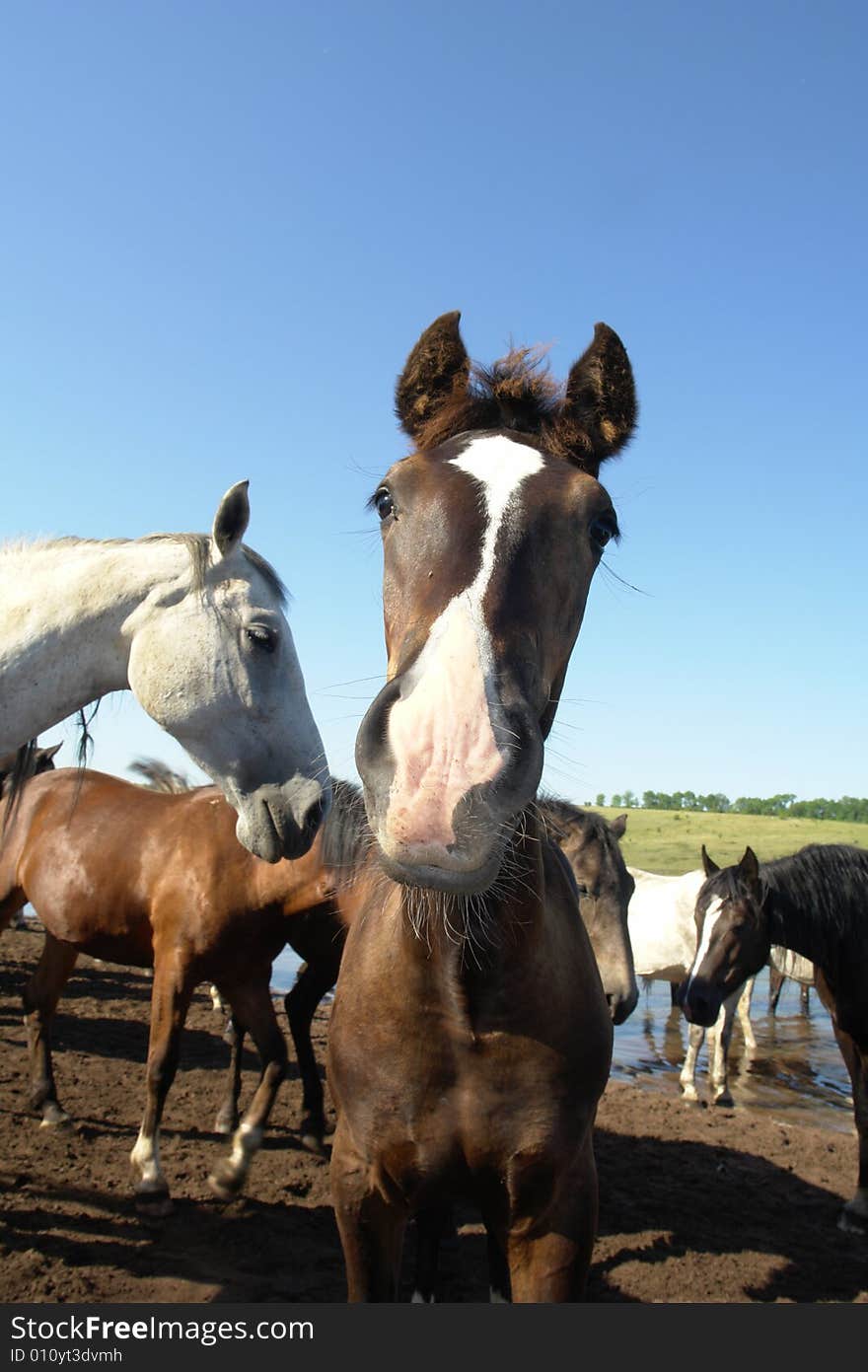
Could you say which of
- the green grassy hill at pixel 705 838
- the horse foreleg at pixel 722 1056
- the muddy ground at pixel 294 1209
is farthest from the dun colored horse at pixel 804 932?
the green grassy hill at pixel 705 838

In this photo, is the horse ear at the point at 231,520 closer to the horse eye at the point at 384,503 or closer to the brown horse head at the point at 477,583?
the brown horse head at the point at 477,583

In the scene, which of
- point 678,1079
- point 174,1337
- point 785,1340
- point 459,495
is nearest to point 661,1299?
point 785,1340

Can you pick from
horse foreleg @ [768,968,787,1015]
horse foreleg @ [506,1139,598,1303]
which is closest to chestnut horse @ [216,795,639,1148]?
horse foreleg @ [506,1139,598,1303]

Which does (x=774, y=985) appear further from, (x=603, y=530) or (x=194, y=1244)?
(x=603, y=530)

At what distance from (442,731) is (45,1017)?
592 cm

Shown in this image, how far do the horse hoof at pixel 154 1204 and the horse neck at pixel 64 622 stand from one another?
289cm

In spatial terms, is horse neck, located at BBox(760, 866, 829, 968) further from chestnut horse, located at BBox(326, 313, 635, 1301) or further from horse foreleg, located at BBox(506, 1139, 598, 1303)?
horse foreleg, located at BBox(506, 1139, 598, 1303)

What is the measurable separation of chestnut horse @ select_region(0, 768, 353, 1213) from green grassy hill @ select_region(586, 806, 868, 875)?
79.8ft

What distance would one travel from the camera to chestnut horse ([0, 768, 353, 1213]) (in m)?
4.96

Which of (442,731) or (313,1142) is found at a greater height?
(442,731)

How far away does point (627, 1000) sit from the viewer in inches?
196

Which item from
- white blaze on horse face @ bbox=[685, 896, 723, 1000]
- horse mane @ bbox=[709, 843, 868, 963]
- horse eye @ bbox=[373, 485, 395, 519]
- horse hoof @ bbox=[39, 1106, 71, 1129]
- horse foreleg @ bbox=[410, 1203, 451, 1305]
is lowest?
horse hoof @ bbox=[39, 1106, 71, 1129]

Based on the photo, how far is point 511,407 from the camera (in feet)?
8.18

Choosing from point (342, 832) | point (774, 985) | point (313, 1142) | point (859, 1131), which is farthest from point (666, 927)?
point (342, 832)
